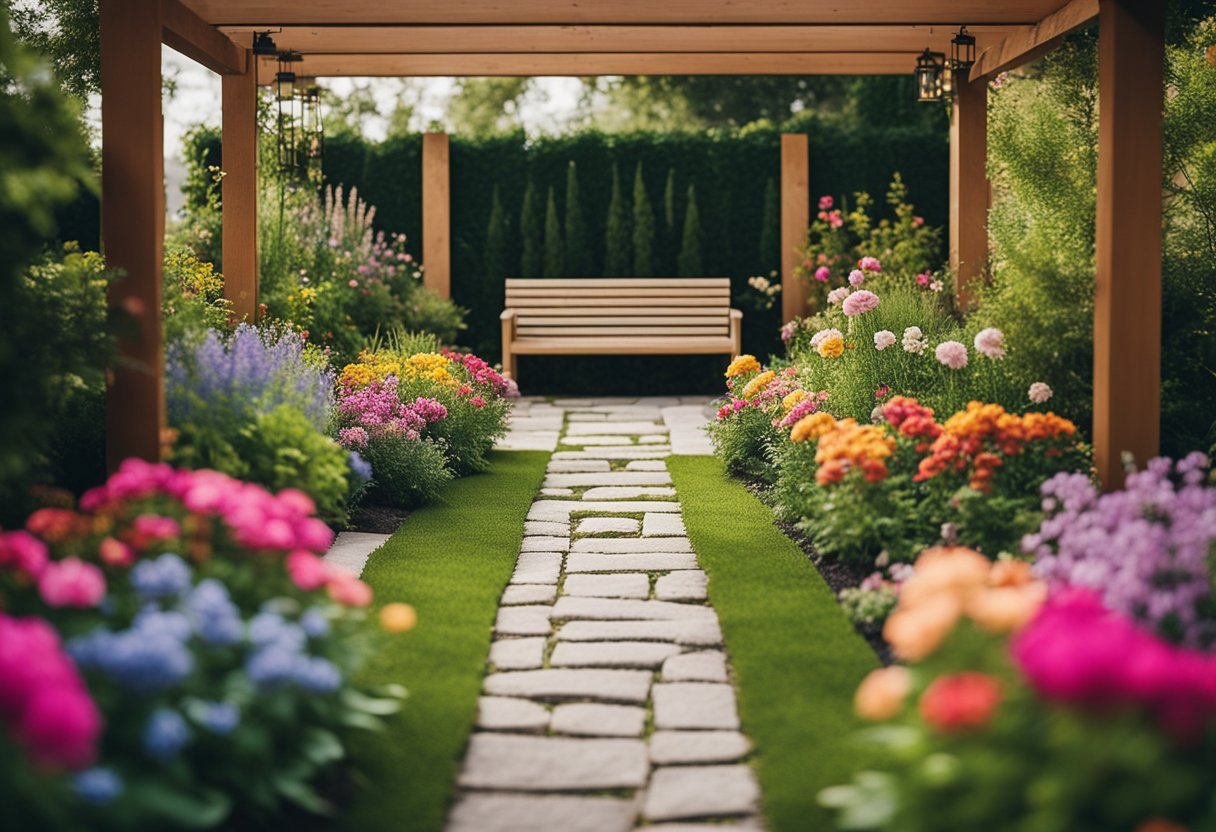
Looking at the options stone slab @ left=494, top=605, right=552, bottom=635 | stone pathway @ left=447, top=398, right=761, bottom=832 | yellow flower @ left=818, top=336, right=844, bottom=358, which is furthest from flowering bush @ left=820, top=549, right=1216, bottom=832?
yellow flower @ left=818, top=336, right=844, bottom=358

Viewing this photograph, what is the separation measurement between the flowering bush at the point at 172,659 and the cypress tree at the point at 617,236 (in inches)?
330

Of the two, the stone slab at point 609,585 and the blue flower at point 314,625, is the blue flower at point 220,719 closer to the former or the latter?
the blue flower at point 314,625

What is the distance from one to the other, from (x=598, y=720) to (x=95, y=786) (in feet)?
4.94

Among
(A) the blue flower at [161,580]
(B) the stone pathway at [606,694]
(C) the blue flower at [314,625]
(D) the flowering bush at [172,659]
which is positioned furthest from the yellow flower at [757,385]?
(A) the blue flower at [161,580]

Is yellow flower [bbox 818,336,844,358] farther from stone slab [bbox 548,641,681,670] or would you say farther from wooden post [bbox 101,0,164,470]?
wooden post [bbox 101,0,164,470]

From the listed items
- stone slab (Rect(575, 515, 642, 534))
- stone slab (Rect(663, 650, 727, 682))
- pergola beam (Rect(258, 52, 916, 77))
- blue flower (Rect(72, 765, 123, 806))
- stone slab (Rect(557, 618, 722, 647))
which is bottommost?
stone slab (Rect(663, 650, 727, 682))

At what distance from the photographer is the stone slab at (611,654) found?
3896 millimetres

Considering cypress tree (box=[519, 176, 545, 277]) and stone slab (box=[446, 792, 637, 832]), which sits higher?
cypress tree (box=[519, 176, 545, 277])

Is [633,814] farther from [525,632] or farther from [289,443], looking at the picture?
[289,443]

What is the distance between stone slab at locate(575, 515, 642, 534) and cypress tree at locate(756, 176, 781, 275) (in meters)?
5.77

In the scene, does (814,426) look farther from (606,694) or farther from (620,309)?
(620,309)

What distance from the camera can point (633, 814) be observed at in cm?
286

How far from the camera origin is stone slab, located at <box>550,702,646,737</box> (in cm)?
335

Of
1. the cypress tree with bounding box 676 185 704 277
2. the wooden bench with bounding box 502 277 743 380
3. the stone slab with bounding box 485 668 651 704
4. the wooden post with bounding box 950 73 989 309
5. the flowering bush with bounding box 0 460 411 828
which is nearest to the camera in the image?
the flowering bush with bounding box 0 460 411 828
